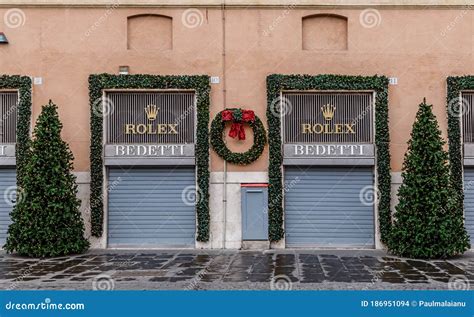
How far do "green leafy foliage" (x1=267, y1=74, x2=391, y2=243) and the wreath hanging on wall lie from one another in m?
0.33

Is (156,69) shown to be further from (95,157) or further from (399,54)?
(399,54)

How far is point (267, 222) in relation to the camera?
1675cm

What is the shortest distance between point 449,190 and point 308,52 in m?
5.54


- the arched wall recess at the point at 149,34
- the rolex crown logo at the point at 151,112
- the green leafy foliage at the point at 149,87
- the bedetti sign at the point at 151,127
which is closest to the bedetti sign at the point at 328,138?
the green leafy foliage at the point at 149,87

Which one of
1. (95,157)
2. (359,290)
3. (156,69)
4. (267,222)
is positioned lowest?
(359,290)

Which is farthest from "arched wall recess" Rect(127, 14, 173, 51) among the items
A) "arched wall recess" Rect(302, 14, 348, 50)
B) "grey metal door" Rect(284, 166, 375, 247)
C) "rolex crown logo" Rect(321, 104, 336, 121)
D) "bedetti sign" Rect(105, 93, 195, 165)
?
"grey metal door" Rect(284, 166, 375, 247)

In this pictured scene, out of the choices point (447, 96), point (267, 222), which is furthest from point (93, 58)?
point (447, 96)

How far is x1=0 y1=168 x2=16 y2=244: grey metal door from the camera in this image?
56.1ft

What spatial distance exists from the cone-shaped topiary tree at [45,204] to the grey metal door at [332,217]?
6.09 m

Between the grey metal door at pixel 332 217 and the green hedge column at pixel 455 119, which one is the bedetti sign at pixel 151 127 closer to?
the grey metal door at pixel 332 217

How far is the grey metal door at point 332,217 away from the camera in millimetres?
17016

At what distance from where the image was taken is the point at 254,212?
55.1ft

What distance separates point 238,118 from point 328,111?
267 centimetres

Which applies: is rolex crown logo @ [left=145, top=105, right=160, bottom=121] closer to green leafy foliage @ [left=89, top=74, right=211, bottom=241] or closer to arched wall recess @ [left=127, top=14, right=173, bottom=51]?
green leafy foliage @ [left=89, top=74, right=211, bottom=241]
